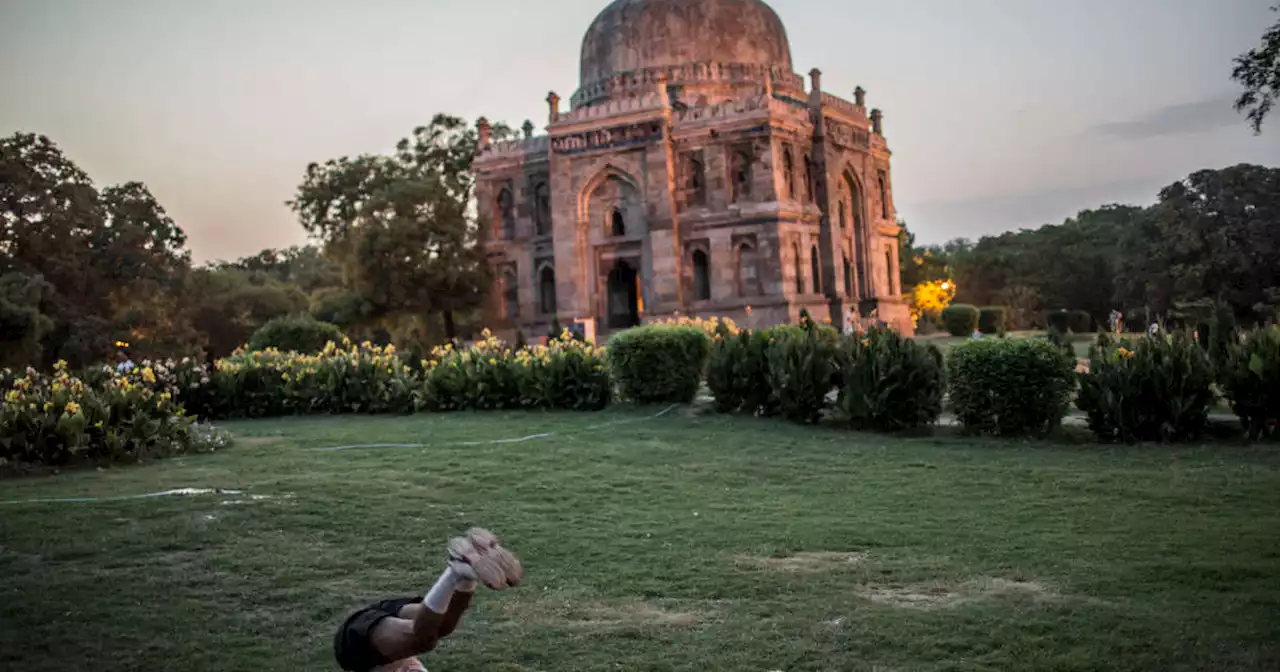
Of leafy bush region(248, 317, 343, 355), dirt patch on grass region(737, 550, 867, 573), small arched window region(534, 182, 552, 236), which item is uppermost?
small arched window region(534, 182, 552, 236)

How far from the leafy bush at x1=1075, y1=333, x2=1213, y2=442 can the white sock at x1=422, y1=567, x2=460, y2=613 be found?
9.36m

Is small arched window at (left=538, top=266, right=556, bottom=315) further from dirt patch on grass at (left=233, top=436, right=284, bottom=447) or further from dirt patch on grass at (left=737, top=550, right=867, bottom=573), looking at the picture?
dirt patch on grass at (left=737, top=550, right=867, bottom=573)

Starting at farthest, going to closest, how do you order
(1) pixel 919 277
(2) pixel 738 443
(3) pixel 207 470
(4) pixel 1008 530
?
1. (1) pixel 919 277
2. (2) pixel 738 443
3. (3) pixel 207 470
4. (4) pixel 1008 530

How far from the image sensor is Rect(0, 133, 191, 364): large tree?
26047 mm

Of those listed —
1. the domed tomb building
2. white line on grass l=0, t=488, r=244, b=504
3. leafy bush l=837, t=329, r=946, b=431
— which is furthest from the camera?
the domed tomb building

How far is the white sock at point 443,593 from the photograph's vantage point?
8.66ft

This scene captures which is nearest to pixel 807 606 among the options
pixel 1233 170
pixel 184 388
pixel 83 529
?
pixel 83 529

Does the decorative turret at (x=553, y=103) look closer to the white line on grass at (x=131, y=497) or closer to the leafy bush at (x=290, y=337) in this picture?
the leafy bush at (x=290, y=337)

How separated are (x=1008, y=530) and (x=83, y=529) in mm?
5928

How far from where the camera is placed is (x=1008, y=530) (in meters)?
6.50

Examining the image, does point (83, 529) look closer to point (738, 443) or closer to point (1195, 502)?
point (738, 443)

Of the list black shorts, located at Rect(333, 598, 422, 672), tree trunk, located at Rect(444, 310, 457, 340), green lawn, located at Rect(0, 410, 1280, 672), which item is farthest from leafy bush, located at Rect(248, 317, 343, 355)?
black shorts, located at Rect(333, 598, 422, 672)

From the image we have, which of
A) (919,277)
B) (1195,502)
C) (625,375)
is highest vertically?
(919,277)

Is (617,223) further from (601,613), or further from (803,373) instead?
(601,613)
